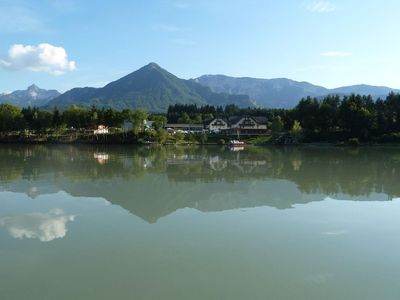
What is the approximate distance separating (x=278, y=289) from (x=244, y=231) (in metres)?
4.45

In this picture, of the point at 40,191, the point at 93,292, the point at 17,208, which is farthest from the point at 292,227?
the point at 40,191

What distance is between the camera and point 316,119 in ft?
247

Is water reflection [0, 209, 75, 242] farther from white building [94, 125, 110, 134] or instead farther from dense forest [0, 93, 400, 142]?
white building [94, 125, 110, 134]

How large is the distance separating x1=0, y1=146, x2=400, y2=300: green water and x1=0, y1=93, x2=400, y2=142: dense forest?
51.6 m

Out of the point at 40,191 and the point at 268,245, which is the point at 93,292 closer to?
the point at 268,245


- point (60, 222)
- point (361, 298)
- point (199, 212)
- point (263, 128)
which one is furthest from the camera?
point (263, 128)

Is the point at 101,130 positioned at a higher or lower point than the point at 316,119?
lower

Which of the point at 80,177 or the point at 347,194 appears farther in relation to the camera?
the point at 80,177

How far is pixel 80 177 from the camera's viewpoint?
26109 mm

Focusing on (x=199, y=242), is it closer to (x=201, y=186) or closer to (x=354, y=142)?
(x=201, y=186)

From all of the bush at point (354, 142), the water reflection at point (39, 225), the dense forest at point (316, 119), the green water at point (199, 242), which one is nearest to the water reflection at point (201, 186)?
the green water at point (199, 242)

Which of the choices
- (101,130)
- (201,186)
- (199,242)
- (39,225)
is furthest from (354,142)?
(39,225)

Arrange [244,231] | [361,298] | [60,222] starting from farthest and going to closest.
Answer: [60,222]
[244,231]
[361,298]

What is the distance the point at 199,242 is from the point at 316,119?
68.4 metres
